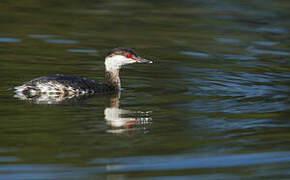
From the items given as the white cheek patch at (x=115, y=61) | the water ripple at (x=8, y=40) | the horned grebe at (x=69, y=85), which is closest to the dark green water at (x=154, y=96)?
the water ripple at (x=8, y=40)

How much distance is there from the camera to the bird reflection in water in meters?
9.09

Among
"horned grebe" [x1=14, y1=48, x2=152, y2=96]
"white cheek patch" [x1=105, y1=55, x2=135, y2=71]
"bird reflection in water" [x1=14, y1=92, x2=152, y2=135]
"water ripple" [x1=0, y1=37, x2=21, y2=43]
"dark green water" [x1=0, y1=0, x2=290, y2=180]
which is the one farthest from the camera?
"water ripple" [x1=0, y1=37, x2=21, y2=43]

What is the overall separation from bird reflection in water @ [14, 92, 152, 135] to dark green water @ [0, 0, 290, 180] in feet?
0.09

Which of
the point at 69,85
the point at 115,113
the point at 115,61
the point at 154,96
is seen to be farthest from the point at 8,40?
the point at 115,113

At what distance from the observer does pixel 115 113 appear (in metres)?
9.93

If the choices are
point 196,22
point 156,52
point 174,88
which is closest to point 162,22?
point 196,22

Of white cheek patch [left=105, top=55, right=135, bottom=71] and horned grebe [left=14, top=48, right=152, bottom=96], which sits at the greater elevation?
white cheek patch [left=105, top=55, right=135, bottom=71]

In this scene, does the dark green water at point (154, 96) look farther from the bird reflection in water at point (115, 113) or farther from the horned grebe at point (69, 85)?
the horned grebe at point (69, 85)

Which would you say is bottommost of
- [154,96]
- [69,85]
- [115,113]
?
[115,113]

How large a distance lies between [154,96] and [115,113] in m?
1.35

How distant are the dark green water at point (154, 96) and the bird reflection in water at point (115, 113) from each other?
1.1 inches

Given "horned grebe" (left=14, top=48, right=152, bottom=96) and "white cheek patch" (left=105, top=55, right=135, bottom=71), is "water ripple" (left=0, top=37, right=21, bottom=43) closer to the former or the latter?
"white cheek patch" (left=105, top=55, right=135, bottom=71)

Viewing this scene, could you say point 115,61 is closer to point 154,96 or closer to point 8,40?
point 154,96

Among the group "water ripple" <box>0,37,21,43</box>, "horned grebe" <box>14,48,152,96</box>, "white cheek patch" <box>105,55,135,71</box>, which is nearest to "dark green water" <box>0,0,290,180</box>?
"water ripple" <box>0,37,21,43</box>
